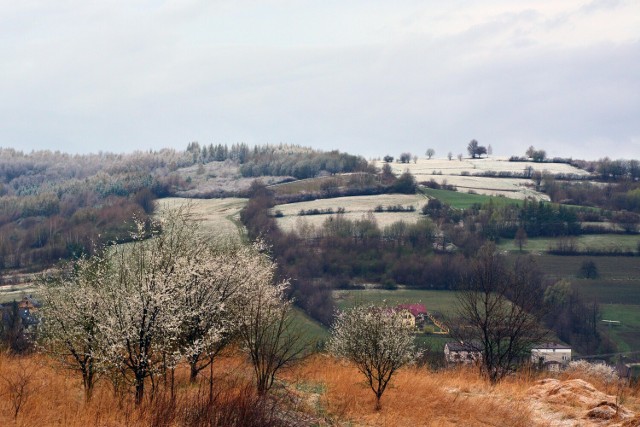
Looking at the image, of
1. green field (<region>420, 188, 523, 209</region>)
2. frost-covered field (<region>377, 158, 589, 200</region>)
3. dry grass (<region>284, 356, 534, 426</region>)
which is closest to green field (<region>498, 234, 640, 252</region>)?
green field (<region>420, 188, 523, 209</region>)

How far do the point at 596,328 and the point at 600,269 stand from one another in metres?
19.8

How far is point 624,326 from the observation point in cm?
7275

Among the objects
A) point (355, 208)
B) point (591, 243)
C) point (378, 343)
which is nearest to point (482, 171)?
point (355, 208)

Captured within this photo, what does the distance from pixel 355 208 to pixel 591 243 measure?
122ft

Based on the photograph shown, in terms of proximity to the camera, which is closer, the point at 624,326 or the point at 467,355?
the point at 467,355

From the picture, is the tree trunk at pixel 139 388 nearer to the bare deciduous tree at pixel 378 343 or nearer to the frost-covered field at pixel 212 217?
the bare deciduous tree at pixel 378 343

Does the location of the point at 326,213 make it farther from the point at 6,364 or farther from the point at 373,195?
the point at 6,364

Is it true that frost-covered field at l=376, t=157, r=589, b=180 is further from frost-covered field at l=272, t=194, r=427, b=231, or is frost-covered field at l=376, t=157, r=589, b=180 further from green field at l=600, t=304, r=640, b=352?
green field at l=600, t=304, r=640, b=352

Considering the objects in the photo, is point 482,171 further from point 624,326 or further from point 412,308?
point 412,308

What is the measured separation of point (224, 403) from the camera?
607 inches

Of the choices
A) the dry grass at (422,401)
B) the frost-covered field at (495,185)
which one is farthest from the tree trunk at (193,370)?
the frost-covered field at (495,185)

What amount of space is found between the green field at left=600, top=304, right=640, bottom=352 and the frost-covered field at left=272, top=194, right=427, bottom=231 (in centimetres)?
3849

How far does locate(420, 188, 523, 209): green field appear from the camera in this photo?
4624 inches

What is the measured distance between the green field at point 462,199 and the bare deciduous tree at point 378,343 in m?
97.1
